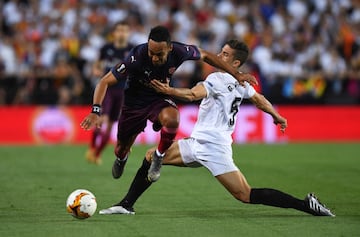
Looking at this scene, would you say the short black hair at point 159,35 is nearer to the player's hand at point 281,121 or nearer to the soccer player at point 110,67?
the player's hand at point 281,121

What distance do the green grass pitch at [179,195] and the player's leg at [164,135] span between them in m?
0.52

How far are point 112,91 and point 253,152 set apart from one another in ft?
14.4

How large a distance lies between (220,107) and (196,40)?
13147 mm

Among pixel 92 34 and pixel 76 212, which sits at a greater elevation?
pixel 92 34

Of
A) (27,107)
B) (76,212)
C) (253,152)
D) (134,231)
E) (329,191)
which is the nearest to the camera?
(134,231)

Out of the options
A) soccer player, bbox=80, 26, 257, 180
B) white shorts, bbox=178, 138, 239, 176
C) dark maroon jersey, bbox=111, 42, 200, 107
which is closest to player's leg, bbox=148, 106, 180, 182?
soccer player, bbox=80, 26, 257, 180

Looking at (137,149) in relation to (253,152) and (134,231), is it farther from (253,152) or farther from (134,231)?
(134,231)

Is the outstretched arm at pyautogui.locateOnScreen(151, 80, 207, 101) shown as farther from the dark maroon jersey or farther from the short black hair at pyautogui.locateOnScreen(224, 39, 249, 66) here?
the short black hair at pyautogui.locateOnScreen(224, 39, 249, 66)

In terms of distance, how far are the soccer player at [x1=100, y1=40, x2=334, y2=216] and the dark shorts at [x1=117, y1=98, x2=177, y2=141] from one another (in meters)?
0.47

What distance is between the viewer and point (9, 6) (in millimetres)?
22234

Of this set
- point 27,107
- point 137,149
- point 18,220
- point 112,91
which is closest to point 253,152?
point 137,149

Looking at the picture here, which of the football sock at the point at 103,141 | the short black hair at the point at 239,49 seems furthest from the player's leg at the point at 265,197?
the football sock at the point at 103,141

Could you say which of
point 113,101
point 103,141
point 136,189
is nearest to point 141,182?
point 136,189

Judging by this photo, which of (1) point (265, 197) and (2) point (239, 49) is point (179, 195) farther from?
(2) point (239, 49)
